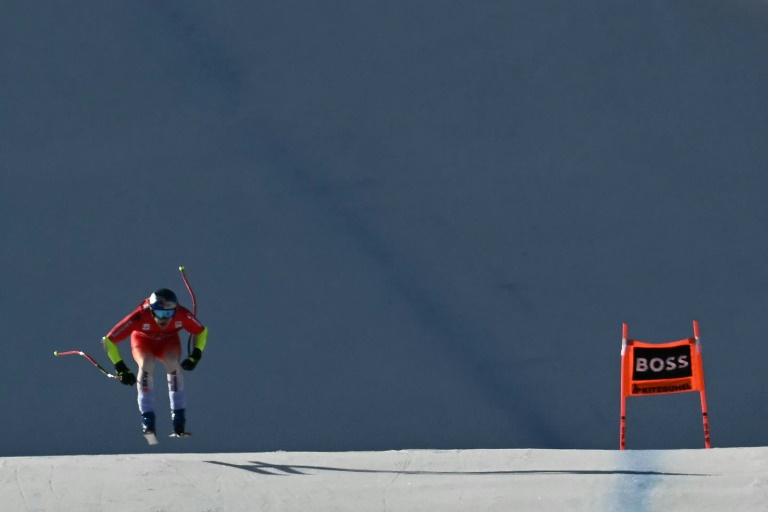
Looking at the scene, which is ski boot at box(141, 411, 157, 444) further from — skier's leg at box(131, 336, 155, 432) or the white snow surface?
the white snow surface

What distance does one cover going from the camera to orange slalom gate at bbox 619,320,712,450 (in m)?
10.2

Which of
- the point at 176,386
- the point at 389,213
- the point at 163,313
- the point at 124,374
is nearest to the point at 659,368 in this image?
the point at 176,386

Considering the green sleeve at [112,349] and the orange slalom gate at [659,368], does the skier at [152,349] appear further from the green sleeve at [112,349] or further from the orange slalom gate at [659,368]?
the orange slalom gate at [659,368]

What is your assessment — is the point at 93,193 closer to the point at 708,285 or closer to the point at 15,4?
the point at 15,4

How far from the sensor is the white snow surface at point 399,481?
29.3 feet

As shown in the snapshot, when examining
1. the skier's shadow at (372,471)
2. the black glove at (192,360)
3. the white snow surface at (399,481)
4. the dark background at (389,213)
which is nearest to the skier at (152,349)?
the black glove at (192,360)

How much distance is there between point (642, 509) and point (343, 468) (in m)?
1.92

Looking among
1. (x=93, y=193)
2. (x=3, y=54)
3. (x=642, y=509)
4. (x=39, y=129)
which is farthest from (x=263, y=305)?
(x=642, y=509)

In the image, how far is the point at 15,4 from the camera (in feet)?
49.9

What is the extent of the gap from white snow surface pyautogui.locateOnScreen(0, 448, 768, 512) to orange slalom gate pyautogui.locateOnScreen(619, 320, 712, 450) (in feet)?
2.44

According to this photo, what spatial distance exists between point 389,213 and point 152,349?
15.3 ft

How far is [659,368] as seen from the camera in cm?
1028

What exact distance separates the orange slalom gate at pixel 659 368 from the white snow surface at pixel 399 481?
0.74m

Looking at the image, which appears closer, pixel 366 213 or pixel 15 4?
pixel 366 213
